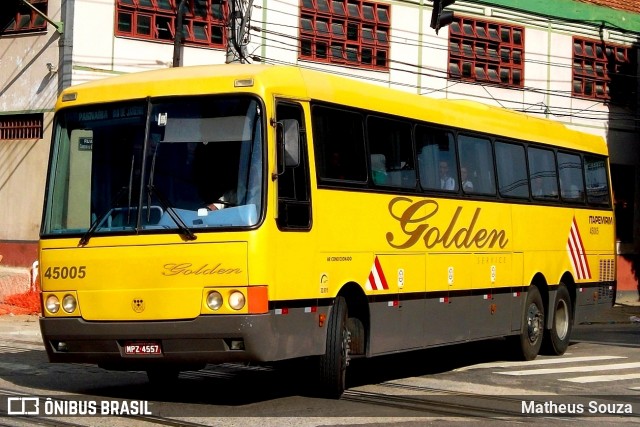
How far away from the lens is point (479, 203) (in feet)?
51.5

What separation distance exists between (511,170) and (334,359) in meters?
5.80

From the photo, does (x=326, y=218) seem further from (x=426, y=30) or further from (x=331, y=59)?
(x=426, y=30)

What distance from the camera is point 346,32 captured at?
3119cm

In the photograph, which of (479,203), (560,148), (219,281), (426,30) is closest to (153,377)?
(219,281)

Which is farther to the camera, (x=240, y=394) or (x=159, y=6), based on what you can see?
(x=159, y=6)

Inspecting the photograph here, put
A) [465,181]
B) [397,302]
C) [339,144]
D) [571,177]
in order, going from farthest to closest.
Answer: [571,177] < [465,181] < [397,302] < [339,144]

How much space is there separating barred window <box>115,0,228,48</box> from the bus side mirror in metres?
17.0

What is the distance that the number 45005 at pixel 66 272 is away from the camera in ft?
37.7

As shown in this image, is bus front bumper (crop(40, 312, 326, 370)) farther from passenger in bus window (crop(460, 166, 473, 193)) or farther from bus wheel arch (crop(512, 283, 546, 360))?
bus wheel arch (crop(512, 283, 546, 360))

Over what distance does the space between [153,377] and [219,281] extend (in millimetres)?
2681

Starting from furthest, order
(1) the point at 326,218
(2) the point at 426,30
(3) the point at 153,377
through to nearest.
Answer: (2) the point at 426,30
(3) the point at 153,377
(1) the point at 326,218

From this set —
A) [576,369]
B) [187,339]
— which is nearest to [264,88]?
[187,339]

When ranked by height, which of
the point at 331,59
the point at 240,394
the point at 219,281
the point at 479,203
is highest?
the point at 331,59

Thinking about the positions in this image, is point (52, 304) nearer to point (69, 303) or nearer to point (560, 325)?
point (69, 303)
